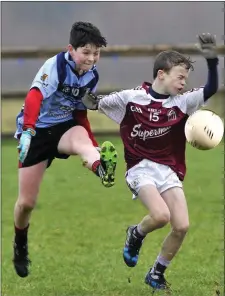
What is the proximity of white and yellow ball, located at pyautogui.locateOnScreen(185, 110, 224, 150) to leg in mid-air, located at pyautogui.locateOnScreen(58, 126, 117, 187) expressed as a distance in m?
0.50

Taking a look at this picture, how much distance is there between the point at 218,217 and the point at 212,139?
11.3ft

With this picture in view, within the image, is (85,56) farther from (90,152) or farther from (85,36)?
(90,152)

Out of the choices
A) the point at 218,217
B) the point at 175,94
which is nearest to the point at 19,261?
the point at 175,94

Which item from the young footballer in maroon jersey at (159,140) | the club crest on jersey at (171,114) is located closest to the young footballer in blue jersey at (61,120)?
the young footballer in maroon jersey at (159,140)

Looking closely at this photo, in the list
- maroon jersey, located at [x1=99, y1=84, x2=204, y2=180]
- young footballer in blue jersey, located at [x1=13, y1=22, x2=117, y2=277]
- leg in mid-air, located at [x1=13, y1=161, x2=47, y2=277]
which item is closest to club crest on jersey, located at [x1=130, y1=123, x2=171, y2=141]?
maroon jersey, located at [x1=99, y1=84, x2=204, y2=180]

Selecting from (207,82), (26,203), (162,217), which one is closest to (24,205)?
(26,203)

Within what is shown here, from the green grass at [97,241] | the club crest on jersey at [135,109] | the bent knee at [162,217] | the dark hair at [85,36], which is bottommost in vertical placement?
the green grass at [97,241]

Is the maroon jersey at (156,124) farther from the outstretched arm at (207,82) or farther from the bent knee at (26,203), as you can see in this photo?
the bent knee at (26,203)

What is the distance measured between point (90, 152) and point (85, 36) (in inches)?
30.1

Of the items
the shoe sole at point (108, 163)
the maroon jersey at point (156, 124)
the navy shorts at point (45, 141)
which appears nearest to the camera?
the shoe sole at point (108, 163)

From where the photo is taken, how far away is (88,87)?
5.15 metres

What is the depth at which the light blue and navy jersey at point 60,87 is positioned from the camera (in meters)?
4.96

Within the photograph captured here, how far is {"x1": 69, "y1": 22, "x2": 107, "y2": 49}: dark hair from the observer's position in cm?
489

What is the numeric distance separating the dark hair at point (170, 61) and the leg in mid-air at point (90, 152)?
625 millimetres
